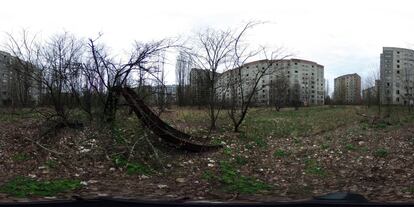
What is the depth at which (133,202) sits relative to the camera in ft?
16.4

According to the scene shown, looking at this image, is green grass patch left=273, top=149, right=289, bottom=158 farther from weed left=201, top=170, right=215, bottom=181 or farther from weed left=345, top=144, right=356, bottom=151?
weed left=201, top=170, right=215, bottom=181

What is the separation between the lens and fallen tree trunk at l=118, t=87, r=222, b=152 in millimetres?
14391

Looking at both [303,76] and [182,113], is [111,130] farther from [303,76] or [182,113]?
[303,76]

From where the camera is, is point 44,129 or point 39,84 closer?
point 44,129

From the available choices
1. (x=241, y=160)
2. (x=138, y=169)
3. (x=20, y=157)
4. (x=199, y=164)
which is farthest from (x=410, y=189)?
(x=20, y=157)

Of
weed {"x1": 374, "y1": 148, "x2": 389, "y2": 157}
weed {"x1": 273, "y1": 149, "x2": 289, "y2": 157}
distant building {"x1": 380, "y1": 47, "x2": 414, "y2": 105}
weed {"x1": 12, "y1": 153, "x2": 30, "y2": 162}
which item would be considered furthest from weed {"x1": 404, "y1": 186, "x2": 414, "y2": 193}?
distant building {"x1": 380, "y1": 47, "x2": 414, "y2": 105}

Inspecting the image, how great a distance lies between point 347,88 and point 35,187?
105 meters

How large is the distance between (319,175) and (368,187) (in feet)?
5.35

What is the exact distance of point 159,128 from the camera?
14.6 meters

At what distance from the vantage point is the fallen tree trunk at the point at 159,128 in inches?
567

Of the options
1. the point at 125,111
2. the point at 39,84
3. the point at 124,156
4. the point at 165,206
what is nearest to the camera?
the point at 165,206

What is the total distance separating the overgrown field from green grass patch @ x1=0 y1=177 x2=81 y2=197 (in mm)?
20

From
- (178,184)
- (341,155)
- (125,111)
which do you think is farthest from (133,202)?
(125,111)

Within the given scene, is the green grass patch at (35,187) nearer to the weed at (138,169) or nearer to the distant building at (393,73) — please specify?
the weed at (138,169)
